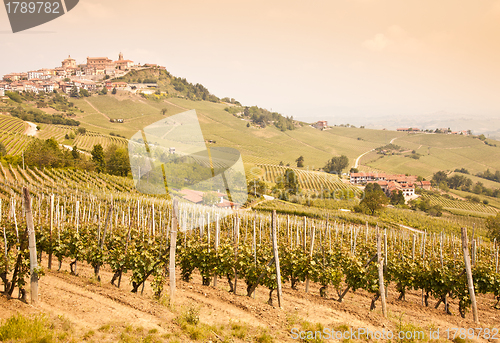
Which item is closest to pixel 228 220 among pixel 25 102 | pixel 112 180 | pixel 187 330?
pixel 187 330

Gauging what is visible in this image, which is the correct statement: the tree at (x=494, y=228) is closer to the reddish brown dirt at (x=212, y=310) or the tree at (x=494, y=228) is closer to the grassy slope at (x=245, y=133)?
the reddish brown dirt at (x=212, y=310)

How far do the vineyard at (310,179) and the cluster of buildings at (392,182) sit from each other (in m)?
9.46

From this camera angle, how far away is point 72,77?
160m

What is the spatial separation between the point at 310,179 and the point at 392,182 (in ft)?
68.3

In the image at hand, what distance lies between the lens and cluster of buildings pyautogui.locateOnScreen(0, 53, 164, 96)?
137 meters

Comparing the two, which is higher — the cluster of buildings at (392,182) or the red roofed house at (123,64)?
the red roofed house at (123,64)

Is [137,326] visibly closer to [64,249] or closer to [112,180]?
[64,249]

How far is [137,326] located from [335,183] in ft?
222

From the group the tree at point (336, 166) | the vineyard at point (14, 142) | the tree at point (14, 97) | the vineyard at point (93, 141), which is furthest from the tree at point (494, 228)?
the tree at point (14, 97)

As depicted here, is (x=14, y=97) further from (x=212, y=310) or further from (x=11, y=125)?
(x=212, y=310)

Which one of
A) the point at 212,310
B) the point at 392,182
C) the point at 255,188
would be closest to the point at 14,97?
the point at 255,188

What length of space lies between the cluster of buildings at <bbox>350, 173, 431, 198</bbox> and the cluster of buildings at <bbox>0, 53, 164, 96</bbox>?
115 meters

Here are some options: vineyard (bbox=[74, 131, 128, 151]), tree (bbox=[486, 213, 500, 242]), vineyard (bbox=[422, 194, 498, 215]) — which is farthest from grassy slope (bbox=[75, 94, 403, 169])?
tree (bbox=[486, 213, 500, 242])

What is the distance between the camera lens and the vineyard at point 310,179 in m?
64.2
